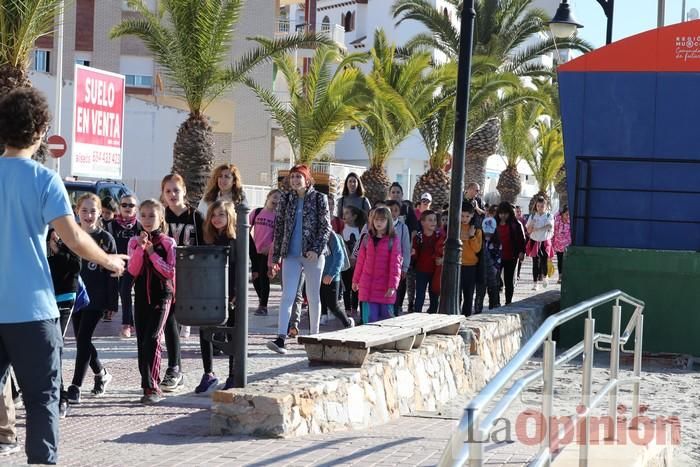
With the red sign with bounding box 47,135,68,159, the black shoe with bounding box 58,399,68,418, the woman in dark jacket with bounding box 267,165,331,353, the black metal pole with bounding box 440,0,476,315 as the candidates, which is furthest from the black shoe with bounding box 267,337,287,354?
the red sign with bounding box 47,135,68,159

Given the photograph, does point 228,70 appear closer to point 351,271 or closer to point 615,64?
point 351,271

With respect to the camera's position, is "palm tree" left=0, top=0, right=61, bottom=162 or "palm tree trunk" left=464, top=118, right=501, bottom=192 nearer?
"palm tree" left=0, top=0, right=61, bottom=162

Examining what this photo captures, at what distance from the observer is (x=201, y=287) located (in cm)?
789

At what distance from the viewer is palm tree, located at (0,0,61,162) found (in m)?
18.1

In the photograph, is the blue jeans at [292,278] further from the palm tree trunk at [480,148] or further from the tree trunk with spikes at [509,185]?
the tree trunk with spikes at [509,185]

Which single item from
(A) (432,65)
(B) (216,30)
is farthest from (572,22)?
(A) (432,65)

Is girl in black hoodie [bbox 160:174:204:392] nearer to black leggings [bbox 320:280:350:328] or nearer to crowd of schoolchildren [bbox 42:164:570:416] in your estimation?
crowd of schoolchildren [bbox 42:164:570:416]

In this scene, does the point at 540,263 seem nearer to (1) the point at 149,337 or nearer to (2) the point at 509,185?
(1) the point at 149,337

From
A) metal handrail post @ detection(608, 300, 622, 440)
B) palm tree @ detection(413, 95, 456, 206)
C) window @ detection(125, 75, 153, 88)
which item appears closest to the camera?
metal handrail post @ detection(608, 300, 622, 440)

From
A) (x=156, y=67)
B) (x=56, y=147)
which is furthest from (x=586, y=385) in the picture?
(x=156, y=67)

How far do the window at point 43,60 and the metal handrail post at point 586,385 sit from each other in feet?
126

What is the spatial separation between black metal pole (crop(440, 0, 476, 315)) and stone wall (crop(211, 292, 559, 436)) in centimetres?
40

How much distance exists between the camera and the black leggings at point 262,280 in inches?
592

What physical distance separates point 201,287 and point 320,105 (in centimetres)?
2056
